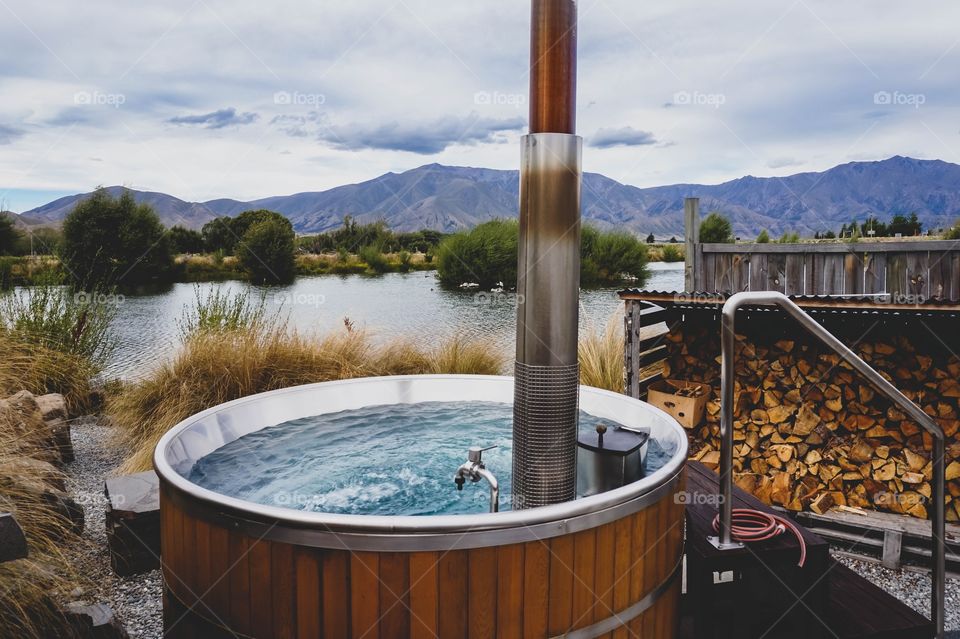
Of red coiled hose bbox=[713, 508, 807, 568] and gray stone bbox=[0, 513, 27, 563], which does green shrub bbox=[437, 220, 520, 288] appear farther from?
gray stone bbox=[0, 513, 27, 563]

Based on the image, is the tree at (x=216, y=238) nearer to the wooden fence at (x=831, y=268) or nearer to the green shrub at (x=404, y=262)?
the green shrub at (x=404, y=262)

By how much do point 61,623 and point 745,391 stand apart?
435 cm

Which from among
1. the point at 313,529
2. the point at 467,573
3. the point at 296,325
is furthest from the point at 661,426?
the point at 296,325

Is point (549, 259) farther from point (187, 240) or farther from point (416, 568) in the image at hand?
point (187, 240)

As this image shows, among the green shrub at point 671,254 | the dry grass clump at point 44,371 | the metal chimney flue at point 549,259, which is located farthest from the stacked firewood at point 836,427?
the green shrub at point 671,254

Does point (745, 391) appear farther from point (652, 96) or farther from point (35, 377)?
point (35, 377)

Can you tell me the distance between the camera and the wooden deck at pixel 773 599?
217cm

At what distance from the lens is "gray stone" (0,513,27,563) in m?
2.29

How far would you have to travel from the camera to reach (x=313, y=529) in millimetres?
1589

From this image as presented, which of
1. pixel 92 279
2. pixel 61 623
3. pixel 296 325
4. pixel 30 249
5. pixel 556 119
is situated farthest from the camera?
pixel 92 279

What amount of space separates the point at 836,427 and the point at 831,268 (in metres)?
1.70

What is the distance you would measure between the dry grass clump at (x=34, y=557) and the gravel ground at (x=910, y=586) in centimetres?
399

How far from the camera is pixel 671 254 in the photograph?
1995 centimetres

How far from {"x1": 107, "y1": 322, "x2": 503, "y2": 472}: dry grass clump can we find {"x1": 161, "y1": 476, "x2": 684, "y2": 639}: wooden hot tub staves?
3272mm
